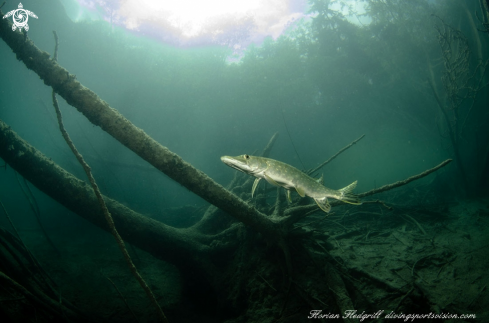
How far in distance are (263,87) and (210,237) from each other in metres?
18.5

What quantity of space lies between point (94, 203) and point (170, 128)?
23421mm

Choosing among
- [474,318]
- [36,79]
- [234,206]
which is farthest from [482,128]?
[36,79]

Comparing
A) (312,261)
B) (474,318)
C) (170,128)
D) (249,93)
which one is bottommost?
(312,261)

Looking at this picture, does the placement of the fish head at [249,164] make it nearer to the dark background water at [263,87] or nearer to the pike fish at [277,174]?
the pike fish at [277,174]

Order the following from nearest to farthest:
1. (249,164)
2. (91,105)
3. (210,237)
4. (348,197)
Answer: (249,164) → (348,197) → (91,105) → (210,237)

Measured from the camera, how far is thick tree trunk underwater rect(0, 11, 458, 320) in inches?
114

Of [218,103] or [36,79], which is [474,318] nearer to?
[218,103]

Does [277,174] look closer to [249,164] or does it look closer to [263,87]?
[249,164]

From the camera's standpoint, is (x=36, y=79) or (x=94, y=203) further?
(x=36, y=79)

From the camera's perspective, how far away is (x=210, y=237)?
5566mm

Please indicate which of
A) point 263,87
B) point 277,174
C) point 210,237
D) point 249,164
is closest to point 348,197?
point 277,174

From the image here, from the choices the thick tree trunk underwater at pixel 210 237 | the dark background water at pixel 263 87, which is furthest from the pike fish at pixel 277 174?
the dark background water at pixel 263 87

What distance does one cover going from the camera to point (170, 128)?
25922 mm

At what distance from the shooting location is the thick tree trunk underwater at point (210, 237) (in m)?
2.90
